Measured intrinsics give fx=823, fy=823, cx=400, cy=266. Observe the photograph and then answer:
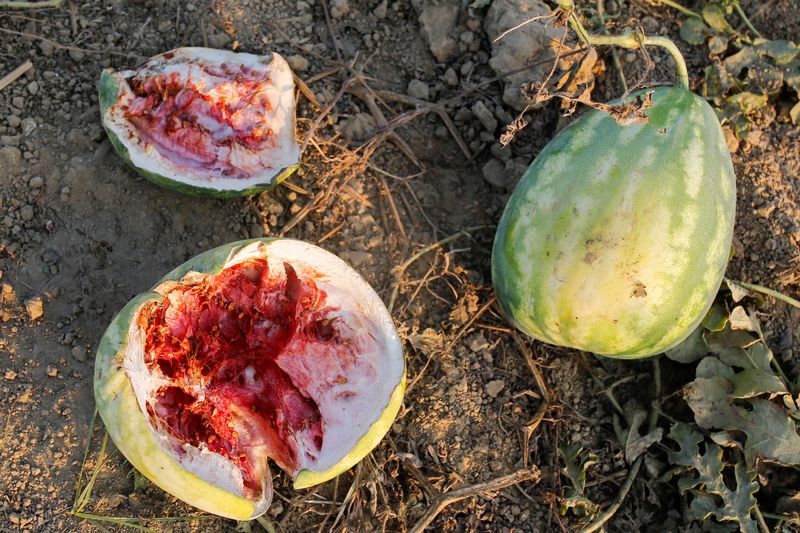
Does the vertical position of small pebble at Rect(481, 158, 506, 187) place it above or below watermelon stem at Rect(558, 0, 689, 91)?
below

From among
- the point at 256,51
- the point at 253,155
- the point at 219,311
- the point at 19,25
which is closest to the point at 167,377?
the point at 219,311

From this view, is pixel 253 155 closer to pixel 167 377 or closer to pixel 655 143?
pixel 167 377

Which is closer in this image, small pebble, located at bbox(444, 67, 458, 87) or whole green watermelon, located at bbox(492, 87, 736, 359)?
whole green watermelon, located at bbox(492, 87, 736, 359)

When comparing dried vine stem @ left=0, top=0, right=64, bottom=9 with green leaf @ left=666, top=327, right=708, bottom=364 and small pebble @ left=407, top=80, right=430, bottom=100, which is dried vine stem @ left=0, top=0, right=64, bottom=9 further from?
green leaf @ left=666, top=327, right=708, bottom=364

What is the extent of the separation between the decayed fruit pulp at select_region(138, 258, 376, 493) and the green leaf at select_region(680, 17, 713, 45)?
2253 mm

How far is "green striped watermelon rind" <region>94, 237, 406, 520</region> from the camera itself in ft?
9.45

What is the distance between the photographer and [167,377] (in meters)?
3.21

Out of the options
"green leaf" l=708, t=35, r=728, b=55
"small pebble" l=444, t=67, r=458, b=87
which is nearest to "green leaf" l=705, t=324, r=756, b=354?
"green leaf" l=708, t=35, r=728, b=55

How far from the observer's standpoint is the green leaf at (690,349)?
12.0ft

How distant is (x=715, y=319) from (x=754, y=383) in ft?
1.04

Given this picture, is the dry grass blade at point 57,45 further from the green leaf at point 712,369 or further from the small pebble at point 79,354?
the green leaf at point 712,369

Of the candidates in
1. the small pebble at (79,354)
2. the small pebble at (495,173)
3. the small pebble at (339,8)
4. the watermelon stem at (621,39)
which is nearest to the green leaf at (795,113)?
the watermelon stem at (621,39)

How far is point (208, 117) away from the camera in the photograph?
376 cm

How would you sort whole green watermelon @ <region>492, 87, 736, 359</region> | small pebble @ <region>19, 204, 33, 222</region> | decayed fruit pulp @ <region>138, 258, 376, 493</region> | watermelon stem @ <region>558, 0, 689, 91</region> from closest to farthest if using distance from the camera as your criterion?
watermelon stem @ <region>558, 0, 689, 91</region>, whole green watermelon @ <region>492, 87, 736, 359</region>, decayed fruit pulp @ <region>138, 258, 376, 493</region>, small pebble @ <region>19, 204, 33, 222</region>
